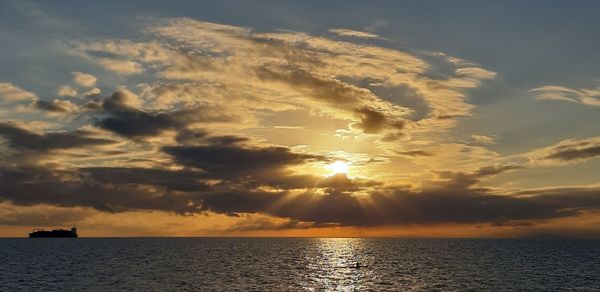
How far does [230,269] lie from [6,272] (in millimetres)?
54122

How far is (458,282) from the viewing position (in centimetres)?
11562

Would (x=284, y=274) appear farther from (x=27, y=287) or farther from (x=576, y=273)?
(x=576, y=273)

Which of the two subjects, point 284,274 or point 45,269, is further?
point 45,269

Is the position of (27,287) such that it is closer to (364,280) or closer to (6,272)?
(6,272)

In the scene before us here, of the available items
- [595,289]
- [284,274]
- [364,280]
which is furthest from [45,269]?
[595,289]

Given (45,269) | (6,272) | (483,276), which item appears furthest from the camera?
(45,269)

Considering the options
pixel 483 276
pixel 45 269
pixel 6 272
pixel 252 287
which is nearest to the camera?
pixel 252 287

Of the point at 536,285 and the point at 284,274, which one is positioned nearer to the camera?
the point at 536,285

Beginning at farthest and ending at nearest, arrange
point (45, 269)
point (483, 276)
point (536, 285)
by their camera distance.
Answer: point (45, 269), point (483, 276), point (536, 285)

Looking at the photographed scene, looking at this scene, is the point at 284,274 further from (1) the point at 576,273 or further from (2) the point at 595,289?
(1) the point at 576,273

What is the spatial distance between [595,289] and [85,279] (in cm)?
10202

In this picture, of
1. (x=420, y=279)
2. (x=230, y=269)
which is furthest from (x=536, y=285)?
(x=230, y=269)

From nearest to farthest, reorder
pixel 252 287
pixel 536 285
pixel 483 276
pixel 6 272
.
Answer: pixel 252 287 → pixel 536 285 → pixel 483 276 → pixel 6 272

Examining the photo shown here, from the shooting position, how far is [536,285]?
371 ft
